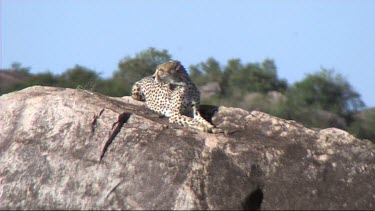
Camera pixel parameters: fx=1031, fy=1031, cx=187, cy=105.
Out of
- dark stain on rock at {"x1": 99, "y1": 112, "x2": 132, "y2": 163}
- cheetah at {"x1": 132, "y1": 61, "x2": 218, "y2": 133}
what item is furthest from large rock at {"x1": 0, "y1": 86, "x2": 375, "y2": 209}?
cheetah at {"x1": 132, "y1": 61, "x2": 218, "y2": 133}

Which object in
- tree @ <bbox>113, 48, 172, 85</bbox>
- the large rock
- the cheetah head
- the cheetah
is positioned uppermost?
tree @ <bbox>113, 48, 172, 85</bbox>

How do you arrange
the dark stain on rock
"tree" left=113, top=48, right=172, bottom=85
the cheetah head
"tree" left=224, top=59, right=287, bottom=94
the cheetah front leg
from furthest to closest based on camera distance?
1. "tree" left=224, top=59, right=287, bottom=94
2. "tree" left=113, top=48, right=172, bottom=85
3. the cheetah front leg
4. the cheetah head
5. the dark stain on rock

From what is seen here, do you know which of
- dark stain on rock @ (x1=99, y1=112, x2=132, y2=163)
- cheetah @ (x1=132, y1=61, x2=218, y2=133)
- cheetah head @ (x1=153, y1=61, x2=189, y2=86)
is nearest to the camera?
dark stain on rock @ (x1=99, y1=112, x2=132, y2=163)

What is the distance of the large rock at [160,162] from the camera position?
1098 cm

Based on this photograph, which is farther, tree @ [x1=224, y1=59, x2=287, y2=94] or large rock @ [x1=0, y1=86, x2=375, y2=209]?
tree @ [x1=224, y1=59, x2=287, y2=94]

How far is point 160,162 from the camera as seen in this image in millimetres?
11141

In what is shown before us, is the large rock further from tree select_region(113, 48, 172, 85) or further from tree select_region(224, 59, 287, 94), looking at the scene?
tree select_region(224, 59, 287, 94)

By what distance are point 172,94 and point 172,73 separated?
275mm

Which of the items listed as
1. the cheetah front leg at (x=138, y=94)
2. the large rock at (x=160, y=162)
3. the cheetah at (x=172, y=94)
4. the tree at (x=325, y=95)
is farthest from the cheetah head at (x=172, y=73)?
the tree at (x=325, y=95)

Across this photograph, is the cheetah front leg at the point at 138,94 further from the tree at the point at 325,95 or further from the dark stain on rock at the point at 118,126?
the tree at the point at 325,95

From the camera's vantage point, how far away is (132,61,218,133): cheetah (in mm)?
12762

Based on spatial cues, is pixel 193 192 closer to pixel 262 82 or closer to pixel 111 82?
pixel 111 82

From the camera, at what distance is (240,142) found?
1157 cm

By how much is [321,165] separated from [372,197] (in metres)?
0.66
